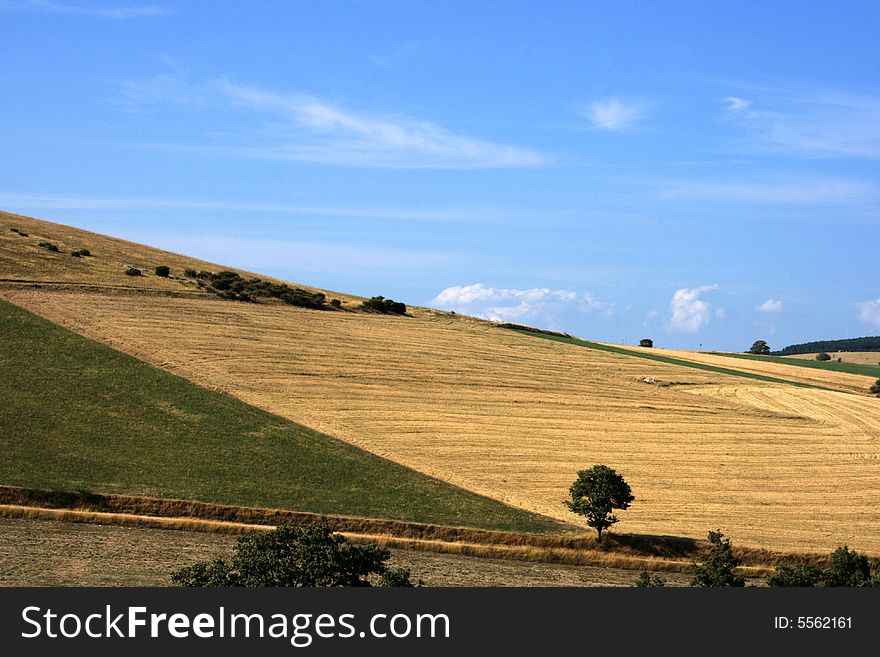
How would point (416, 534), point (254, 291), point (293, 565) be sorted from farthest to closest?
point (254, 291) → point (416, 534) → point (293, 565)

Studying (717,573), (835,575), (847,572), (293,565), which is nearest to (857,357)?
(847,572)

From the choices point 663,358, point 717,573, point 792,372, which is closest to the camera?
point 717,573

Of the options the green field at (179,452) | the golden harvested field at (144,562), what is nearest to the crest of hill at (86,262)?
the green field at (179,452)

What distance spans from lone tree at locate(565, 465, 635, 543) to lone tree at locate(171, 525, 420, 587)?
1727cm

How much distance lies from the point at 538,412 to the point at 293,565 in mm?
41437

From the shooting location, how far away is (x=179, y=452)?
54.3 metres

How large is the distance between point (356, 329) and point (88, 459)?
46241 mm

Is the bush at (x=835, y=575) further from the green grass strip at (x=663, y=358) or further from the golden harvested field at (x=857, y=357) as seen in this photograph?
the golden harvested field at (x=857, y=357)

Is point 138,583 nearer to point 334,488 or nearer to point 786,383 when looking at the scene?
point 334,488

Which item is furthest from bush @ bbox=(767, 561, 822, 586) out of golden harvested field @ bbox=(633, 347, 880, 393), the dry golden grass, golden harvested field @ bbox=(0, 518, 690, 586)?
golden harvested field @ bbox=(633, 347, 880, 393)

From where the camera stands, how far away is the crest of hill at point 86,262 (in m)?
92.7

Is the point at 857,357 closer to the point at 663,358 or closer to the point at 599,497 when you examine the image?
the point at 663,358

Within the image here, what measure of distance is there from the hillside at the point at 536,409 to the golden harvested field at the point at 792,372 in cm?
71

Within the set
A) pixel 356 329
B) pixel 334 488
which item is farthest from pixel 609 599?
pixel 356 329
